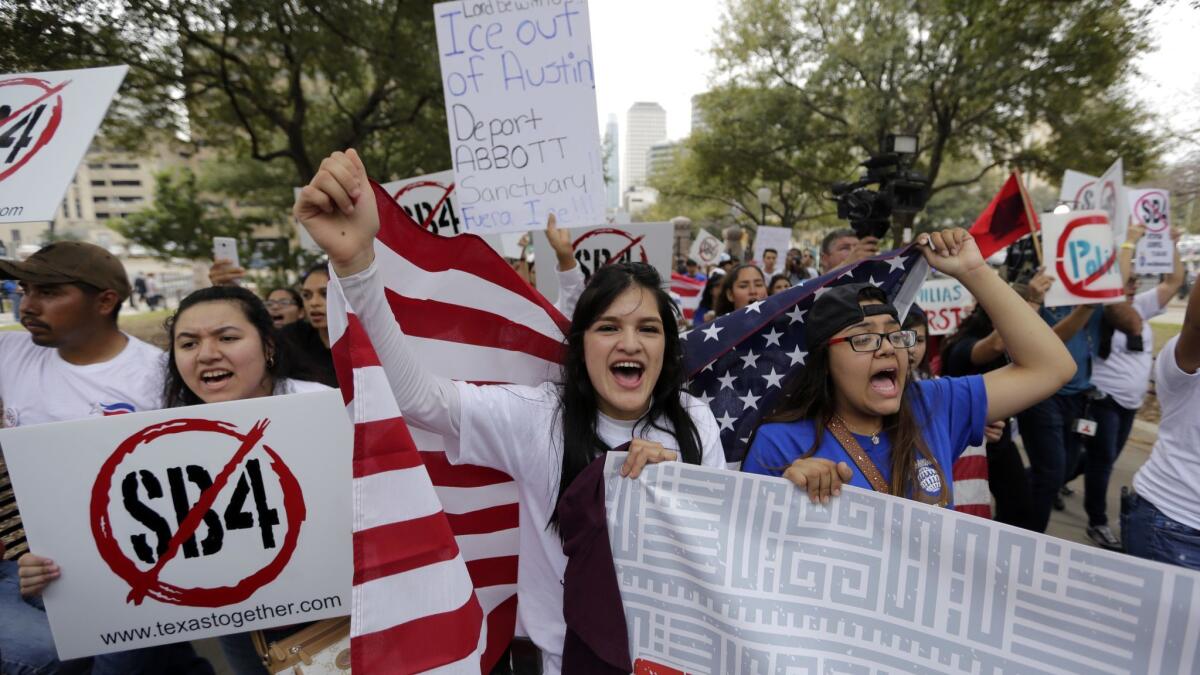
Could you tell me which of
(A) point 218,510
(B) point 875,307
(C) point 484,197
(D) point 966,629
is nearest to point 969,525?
(D) point 966,629

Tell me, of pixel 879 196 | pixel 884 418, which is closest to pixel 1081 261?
pixel 879 196

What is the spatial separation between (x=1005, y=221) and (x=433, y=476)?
2.51 meters

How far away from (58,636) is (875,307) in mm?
2690

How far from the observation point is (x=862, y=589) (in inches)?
61.4

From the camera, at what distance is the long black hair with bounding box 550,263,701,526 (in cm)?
183

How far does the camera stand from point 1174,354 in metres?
2.27

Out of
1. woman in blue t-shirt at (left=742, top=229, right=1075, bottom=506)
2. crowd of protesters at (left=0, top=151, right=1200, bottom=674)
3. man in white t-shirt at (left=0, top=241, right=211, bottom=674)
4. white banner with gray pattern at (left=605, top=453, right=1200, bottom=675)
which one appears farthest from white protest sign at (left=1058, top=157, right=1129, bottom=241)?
man in white t-shirt at (left=0, top=241, right=211, bottom=674)

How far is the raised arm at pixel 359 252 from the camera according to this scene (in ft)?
4.92

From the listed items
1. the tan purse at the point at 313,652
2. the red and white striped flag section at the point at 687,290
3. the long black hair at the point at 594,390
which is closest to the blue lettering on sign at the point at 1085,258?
the long black hair at the point at 594,390

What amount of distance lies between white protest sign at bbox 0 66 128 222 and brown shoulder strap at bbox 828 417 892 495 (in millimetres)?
2745

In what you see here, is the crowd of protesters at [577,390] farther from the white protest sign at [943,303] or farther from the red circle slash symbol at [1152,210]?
the red circle slash symbol at [1152,210]

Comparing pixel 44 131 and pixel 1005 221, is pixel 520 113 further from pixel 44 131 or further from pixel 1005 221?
pixel 1005 221

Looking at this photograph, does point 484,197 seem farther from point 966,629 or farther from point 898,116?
point 898,116

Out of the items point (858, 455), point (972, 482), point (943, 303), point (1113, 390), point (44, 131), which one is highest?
point (44, 131)
